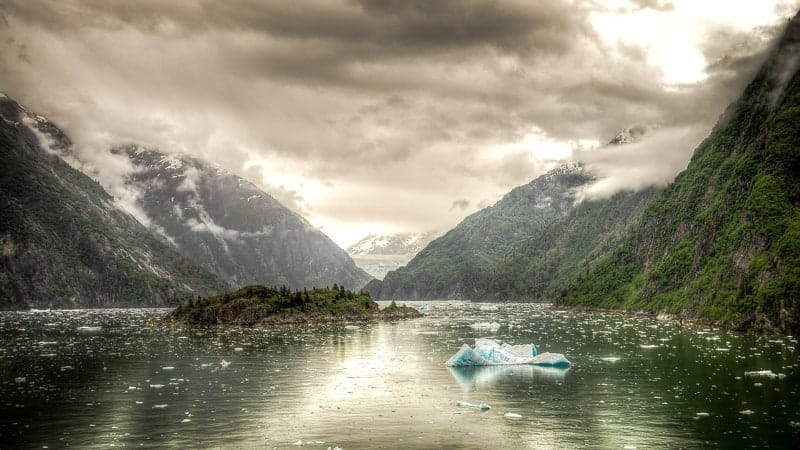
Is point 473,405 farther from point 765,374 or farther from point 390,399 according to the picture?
point 765,374

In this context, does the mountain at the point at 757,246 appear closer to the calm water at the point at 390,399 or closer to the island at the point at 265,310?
the calm water at the point at 390,399

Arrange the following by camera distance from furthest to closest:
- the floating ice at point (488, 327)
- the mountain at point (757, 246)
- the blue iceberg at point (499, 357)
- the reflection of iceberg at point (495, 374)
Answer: the floating ice at point (488, 327)
the mountain at point (757, 246)
the blue iceberg at point (499, 357)
the reflection of iceberg at point (495, 374)

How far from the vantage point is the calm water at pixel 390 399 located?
3553 centimetres

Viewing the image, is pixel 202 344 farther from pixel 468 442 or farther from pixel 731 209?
pixel 731 209

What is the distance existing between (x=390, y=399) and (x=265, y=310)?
117 m

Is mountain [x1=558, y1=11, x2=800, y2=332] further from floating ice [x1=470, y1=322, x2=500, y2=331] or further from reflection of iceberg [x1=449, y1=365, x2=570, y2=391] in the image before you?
reflection of iceberg [x1=449, y1=365, x2=570, y2=391]

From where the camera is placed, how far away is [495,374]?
61938 millimetres

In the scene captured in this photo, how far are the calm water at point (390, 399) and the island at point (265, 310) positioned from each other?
6889 cm

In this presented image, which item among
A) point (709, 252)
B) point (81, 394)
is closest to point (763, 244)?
point (709, 252)

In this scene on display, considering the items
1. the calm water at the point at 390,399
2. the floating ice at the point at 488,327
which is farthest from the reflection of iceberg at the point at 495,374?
the floating ice at the point at 488,327

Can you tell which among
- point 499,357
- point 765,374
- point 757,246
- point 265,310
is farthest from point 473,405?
point 265,310

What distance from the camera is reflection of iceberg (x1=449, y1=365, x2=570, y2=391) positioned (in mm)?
56344

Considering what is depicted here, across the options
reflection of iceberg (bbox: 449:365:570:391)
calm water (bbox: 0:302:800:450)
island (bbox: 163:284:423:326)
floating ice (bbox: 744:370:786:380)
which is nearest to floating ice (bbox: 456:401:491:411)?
calm water (bbox: 0:302:800:450)

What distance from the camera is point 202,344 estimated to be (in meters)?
97.0
